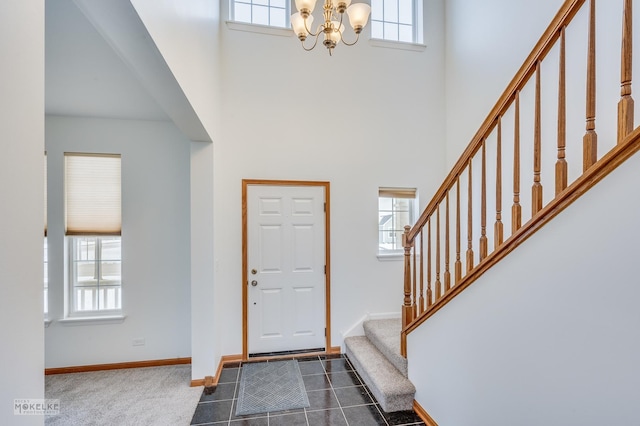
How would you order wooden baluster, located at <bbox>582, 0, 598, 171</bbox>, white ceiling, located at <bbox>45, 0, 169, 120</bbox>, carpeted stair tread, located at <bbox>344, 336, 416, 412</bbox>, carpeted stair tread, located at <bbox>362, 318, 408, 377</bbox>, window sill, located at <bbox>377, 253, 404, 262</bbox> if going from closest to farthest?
1. wooden baluster, located at <bbox>582, 0, 598, 171</bbox>
2. white ceiling, located at <bbox>45, 0, 169, 120</bbox>
3. carpeted stair tread, located at <bbox>344, 336, 416, 412</bbox>
4. carpeted stair tread, located at <bbox>362, 318, 408, 377</bbox>
5. window sill, located at <bbox>377, 253, 404, 262</bbox>

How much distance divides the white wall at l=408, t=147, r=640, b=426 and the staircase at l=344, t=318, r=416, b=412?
0.51 m

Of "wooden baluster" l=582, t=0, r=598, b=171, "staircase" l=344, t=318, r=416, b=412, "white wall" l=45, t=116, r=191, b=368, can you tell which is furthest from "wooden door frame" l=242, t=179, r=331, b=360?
"wooden baluster" l=582, t=0, r=598, b=171

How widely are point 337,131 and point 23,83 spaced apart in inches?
121

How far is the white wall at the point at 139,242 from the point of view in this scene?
2.96 meters

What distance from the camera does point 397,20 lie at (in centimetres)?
383

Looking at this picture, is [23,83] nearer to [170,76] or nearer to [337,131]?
[170,76]

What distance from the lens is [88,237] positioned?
306 centimetres

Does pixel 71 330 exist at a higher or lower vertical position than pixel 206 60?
lower

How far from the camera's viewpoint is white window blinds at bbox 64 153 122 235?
3.01m

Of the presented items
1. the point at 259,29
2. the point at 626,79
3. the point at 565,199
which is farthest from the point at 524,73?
the point at 259,29

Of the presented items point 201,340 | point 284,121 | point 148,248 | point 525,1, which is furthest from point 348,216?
point 525,1

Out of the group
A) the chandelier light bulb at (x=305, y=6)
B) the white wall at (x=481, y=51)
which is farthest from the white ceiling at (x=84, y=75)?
the white wall at (x=481, y=51)

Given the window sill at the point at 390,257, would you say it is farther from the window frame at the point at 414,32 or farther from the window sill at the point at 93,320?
the window sill at the point at 93,320

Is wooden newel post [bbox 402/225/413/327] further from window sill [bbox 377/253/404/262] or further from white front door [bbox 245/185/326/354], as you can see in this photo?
white front door [bbox 245/185/326/354]
